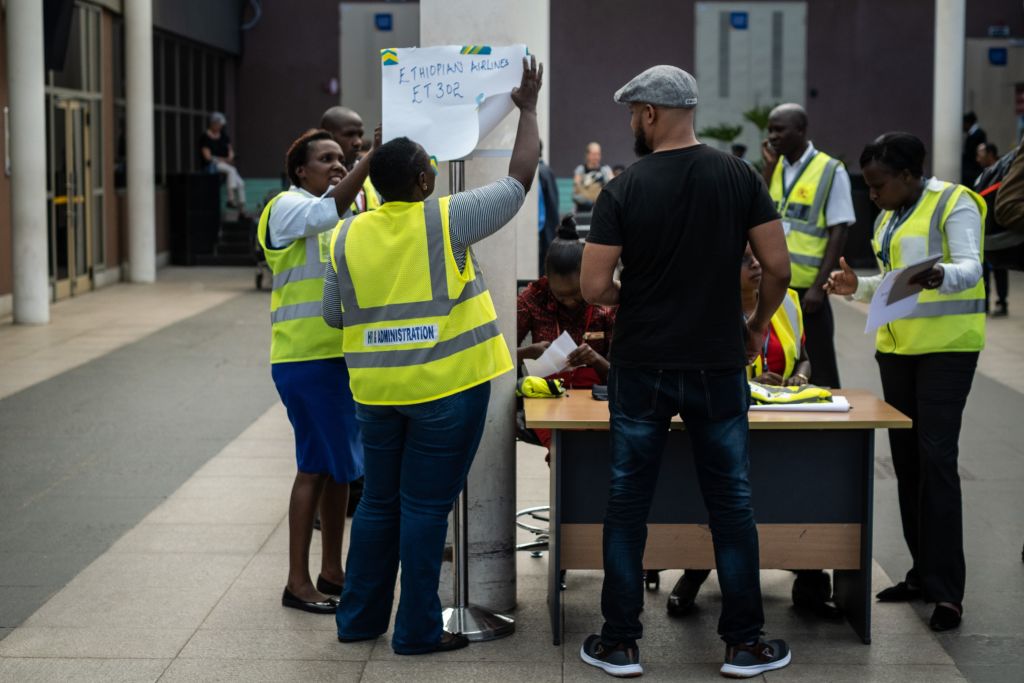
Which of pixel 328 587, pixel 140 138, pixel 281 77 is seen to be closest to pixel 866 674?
pixel 328 587

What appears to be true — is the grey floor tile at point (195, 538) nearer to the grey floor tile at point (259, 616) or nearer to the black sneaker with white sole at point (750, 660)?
the grey floor tile at point (259, 616)

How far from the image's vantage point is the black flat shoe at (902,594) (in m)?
5.09

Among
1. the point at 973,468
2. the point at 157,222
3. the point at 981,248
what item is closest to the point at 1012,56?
the point at 157,222

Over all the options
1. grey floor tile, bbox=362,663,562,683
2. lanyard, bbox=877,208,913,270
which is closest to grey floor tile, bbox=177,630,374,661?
grey floor tile, bbox=362,663,562,683

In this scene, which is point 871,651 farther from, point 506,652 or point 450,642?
point 450,642

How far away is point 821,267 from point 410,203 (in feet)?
10.1

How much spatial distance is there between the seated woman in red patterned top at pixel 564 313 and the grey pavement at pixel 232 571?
2.71 feet

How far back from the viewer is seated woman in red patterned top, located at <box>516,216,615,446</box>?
518cm

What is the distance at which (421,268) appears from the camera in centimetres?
431

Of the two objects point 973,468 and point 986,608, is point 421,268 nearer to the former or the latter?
point 986,608

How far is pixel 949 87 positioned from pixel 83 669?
57.6 ft

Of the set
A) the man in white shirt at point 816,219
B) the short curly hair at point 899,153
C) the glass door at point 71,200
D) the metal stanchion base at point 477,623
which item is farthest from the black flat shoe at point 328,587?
the glass door at point 71,200

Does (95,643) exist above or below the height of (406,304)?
below

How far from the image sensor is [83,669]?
174 inches
